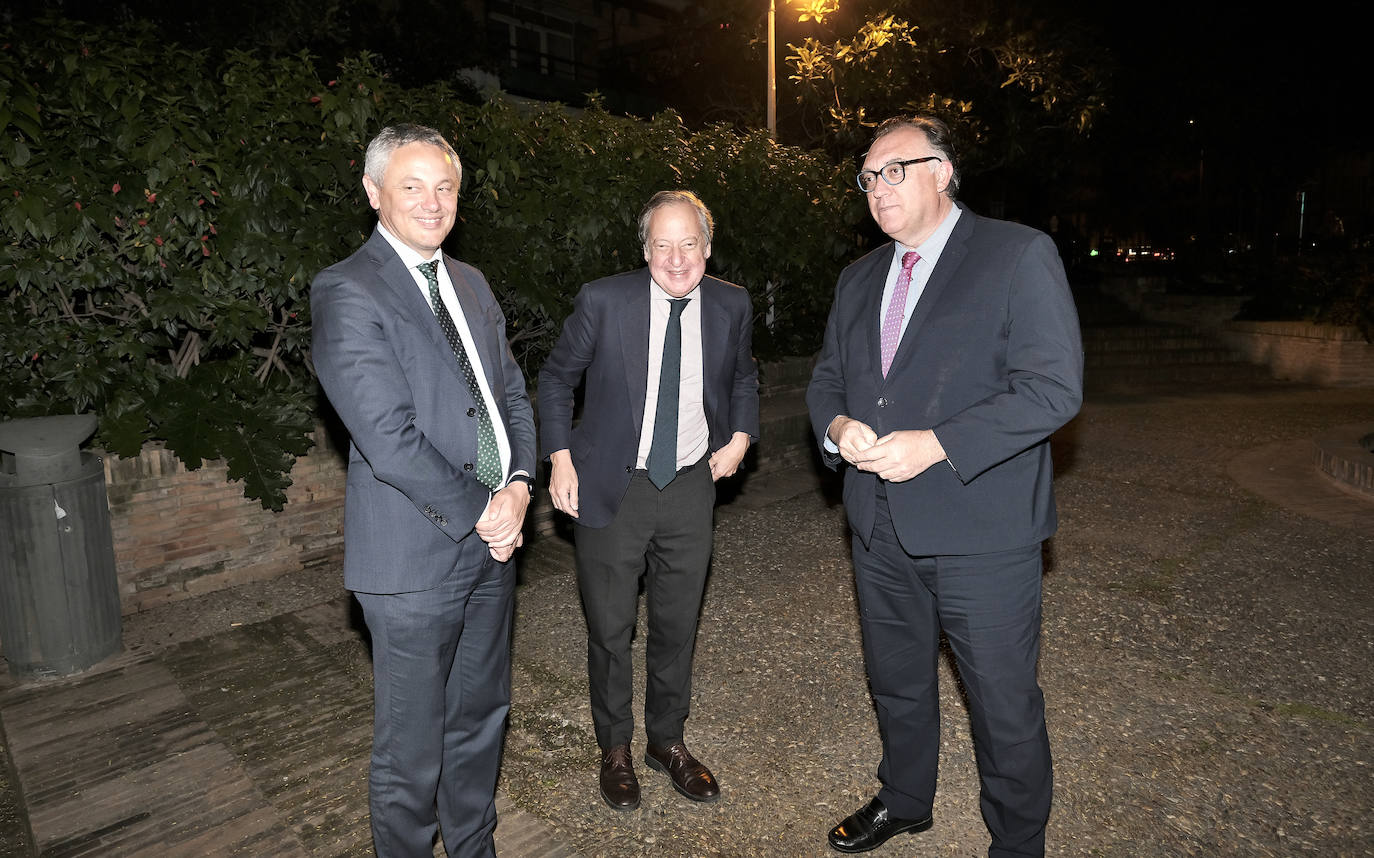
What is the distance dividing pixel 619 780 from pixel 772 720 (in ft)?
2.90

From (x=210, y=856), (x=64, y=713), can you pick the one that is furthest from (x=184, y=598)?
(x=210, y=856)

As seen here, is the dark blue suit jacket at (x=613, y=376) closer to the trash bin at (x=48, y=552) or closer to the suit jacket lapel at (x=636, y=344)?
the suit jacket lapel at (x=636, y=344)

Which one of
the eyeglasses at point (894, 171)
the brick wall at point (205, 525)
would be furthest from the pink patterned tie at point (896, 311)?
the brick wall at point (205, 525)

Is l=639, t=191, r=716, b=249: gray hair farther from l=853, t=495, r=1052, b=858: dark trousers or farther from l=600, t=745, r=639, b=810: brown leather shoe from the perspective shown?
l=600, t=745, r=639, b=810: brown leather shoe

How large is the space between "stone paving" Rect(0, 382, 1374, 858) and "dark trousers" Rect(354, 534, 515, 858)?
0.47 meters

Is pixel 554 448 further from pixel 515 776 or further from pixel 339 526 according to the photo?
pixel 339 526

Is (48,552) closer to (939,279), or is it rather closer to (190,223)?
(190,223)

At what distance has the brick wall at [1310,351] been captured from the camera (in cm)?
1392

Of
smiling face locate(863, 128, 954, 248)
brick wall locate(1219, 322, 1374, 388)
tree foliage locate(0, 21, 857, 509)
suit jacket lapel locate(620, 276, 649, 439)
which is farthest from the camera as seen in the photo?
brick wall locate(1219, 322, 1374, 388)

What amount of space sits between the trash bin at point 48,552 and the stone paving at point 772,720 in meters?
0.18

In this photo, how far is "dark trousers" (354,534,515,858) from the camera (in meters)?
2.49

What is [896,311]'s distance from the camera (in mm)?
2832

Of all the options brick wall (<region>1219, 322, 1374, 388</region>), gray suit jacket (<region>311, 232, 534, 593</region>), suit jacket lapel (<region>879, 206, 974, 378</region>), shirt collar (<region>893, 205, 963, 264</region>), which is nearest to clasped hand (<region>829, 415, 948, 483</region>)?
suit jacket lapel (<region>879, 206, 974, 378</region>)

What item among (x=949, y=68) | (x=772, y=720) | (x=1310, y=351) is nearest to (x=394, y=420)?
(x=772, y=720)
